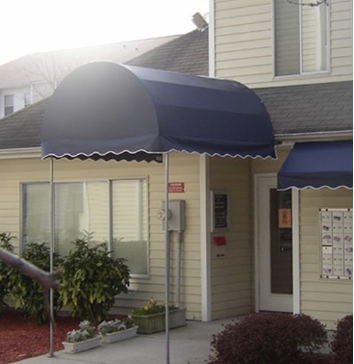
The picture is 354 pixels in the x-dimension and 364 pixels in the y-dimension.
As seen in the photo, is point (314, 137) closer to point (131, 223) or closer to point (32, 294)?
point (131, 223)

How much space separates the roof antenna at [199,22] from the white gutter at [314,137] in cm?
535

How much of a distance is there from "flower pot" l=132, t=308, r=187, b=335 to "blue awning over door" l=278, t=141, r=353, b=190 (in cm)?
285

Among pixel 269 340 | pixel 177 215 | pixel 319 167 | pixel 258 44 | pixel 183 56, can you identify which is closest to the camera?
pixel 269 340

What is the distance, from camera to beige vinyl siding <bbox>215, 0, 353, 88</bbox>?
11.7m

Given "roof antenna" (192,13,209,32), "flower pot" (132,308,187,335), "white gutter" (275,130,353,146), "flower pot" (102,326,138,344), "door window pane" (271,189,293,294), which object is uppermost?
"roof antenna" (192,13,209,32)

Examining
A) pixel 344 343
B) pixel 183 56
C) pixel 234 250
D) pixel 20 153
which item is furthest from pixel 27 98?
pixel 344 343

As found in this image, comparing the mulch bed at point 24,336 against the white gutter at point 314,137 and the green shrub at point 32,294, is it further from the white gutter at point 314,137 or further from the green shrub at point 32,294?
the white gutter at point 314,137

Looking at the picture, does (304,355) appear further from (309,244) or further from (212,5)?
(212,5)

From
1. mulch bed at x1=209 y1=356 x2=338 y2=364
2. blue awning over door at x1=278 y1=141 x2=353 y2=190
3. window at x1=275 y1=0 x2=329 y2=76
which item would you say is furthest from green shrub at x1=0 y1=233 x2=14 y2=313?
mulch bed at x1=209 y1=356 x2=338 y2=364

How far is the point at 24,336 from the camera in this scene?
38.8 ft

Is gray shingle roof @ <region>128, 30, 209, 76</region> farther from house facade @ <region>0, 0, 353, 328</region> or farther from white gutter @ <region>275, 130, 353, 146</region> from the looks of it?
white gutter @ <region>275, 130, 353, 146</region>

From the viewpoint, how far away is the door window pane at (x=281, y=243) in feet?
42.2

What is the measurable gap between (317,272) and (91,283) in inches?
131

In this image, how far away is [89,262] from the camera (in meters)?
12.2
